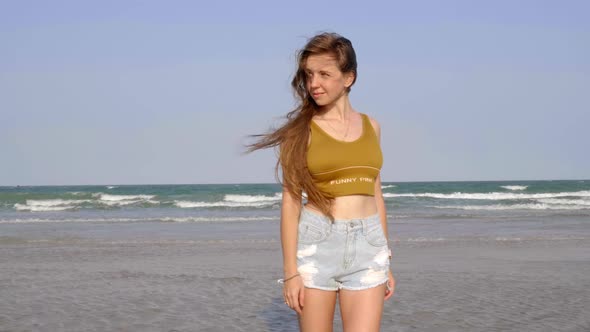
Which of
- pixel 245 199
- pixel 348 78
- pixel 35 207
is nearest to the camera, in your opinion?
pixel 348 78

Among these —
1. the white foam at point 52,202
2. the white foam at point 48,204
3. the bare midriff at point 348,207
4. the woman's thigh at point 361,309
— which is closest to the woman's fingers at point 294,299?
the woman's thigh at point 361,309

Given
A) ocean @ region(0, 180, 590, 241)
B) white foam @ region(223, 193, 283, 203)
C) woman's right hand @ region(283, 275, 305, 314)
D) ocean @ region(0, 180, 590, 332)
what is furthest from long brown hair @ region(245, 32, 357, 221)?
white foam @ region(223, 193, 283, 203)

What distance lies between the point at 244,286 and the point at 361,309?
538 centimetres

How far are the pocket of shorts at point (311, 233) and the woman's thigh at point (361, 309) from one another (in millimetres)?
265

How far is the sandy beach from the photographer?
6633 millimetres

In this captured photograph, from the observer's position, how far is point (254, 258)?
37.3ft

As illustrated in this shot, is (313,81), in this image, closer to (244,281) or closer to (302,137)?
(302,137)

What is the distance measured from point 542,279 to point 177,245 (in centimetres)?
721

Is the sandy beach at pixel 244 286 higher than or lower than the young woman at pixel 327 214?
lower

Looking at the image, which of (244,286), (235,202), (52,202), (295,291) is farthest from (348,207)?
(52,202)

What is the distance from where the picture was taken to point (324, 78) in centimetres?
336

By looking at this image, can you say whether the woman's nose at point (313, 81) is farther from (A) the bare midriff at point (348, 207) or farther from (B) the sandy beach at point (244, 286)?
(B) the sandy beach at point (244, 286)

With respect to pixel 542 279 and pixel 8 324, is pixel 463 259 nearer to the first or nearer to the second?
pixel 542 279

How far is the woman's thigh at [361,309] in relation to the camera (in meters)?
3.26
